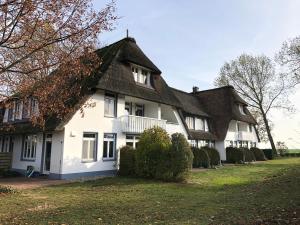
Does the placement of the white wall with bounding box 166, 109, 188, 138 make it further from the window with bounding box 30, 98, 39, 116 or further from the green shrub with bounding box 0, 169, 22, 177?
the window with bounding box 30, 98, 39, 116

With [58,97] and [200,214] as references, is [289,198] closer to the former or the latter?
[200,214]

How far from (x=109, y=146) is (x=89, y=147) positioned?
1760mm

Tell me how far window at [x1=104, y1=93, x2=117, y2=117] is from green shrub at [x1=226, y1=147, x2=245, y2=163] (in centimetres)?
1962

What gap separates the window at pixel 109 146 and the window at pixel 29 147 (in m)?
4.85

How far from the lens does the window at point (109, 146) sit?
20.1 meters

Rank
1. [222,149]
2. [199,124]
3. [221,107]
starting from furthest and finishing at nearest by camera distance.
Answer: [221,107], [222,149], [199,124]

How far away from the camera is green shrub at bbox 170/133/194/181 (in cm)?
1691

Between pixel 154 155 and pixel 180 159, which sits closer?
pixel 180 159

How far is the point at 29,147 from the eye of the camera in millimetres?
20766

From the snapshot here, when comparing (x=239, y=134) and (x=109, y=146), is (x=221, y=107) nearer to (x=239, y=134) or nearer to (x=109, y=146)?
(x=239, y=134)

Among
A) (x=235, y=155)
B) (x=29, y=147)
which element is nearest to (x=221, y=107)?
(x=235, y=155)

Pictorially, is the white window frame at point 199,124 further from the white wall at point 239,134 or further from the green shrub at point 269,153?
the green shrub at point 269,153

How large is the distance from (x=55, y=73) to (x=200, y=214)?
6958 mm

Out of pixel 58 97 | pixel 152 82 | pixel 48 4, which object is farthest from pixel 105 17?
pixel 152 82
